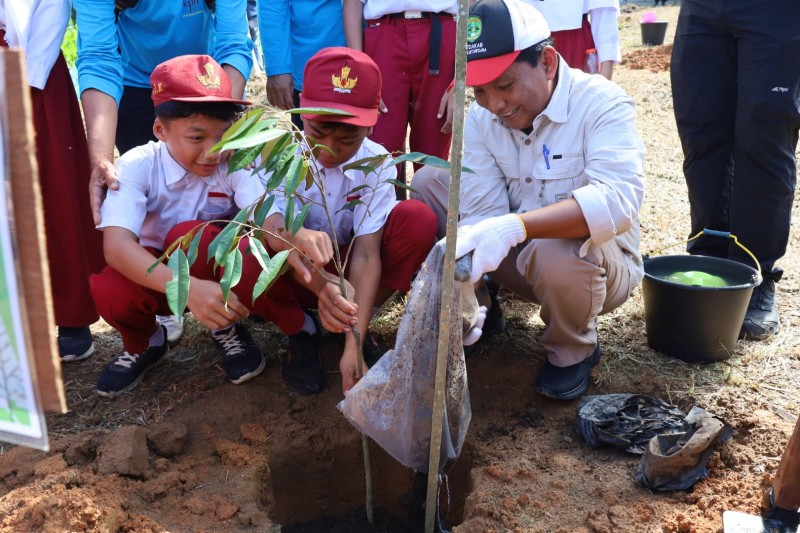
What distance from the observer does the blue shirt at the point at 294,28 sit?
2.95m

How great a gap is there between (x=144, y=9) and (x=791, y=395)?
2614 millimetres

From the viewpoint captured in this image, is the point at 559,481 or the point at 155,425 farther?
the point at 155,425

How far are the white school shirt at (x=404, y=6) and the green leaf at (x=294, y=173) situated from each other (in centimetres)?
158

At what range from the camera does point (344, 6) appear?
9.71 ft

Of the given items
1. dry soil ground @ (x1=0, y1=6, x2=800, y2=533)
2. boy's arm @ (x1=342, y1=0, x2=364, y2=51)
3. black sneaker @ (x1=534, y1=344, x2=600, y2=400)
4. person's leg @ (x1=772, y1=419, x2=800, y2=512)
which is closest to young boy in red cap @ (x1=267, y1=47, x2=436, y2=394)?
dry soil ground @ (x1=0, y1=6, x2=800, y2=533)

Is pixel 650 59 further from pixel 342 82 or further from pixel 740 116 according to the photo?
pixel 342 82

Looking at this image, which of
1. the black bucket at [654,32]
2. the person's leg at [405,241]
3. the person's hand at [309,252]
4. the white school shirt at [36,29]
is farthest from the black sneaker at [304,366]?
the black bucket at [654,32]

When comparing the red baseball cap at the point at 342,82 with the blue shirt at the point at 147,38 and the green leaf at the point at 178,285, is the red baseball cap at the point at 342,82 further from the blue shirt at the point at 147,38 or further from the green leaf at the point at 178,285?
the green leaf at the point at 178,285

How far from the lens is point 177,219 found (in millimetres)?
2475

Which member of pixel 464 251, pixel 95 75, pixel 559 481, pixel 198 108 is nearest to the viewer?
pixel 464 251

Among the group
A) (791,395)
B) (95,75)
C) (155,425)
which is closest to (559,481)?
(791,395)

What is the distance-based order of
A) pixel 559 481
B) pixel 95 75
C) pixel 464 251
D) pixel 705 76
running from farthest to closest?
pixel 705 76 → pixel 95 75 → pixel 559 481 → pixel 464 251

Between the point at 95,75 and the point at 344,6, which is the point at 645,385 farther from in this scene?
the point at 95,75

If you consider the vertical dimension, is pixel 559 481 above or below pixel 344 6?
below
